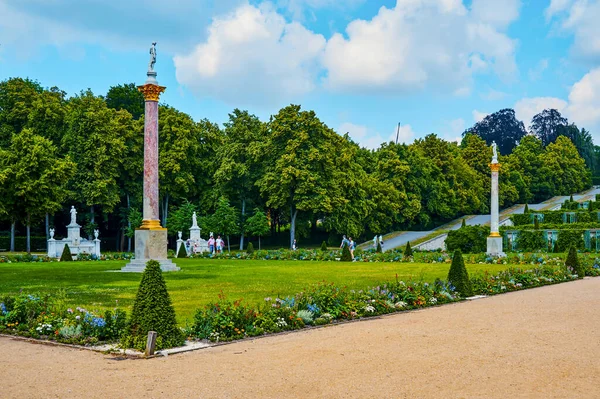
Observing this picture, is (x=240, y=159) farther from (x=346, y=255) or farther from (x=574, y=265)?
(x=574, y=265)

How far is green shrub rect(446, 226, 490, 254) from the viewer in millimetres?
43594

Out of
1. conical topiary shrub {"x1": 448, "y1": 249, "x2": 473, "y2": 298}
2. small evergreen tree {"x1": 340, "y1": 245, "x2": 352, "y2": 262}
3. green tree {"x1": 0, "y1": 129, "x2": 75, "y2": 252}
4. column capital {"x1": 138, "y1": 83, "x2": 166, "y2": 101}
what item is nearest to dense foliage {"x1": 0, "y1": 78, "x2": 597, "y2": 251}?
green tree {"x1": 0, "y1": 129, "x2": 75, "y2": 252}

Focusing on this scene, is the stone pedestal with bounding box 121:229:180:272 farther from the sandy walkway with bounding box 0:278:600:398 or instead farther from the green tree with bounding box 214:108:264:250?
the green tree with bounding box 214:108:264:250

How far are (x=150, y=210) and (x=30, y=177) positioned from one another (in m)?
22.0

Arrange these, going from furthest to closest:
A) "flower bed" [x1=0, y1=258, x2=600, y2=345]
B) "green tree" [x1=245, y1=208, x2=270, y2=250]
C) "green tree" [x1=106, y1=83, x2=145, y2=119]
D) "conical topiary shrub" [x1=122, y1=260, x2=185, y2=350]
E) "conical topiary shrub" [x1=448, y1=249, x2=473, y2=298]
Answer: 1. "green tree" [x1=106, y1=83, x2=145, y2=119]
2. "green tree" [x1=245, y1=208, x2=270, y2=250]
3. "conical topiary shrub" [x1=448, y1=249, x2=473, y2=298]
4. "flower bed" [x1=0, y1=258, x2=600, y2=345]
5. "conical topiary shrub" [x1=122, y1=260, x2=185, y2=350]

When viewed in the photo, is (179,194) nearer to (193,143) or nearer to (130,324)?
(193,143)

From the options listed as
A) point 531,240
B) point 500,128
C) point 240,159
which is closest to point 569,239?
point 531,240

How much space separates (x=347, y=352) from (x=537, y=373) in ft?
8.34

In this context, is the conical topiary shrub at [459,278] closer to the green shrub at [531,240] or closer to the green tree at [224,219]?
the green shrub at [531,240]

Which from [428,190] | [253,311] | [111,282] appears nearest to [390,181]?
[428,190]

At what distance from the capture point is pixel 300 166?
4972cm

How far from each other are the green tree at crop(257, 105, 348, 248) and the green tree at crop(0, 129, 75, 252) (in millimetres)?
14876

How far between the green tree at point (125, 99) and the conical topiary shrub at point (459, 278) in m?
46.6

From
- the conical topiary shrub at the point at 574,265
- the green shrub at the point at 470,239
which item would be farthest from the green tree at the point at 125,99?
the conical topiary shrub at the point at 574,265
